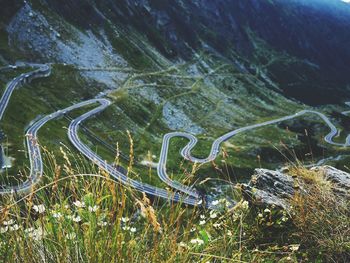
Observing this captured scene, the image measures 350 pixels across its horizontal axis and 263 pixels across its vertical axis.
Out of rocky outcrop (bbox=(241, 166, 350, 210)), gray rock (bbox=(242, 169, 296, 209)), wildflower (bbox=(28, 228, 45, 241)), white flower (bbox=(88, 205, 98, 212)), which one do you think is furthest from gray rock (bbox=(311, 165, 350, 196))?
wildflower (bbox=(28, 228, 45, 241))

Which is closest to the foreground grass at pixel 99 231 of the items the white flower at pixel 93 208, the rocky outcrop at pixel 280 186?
the white flower at pixel 93 208

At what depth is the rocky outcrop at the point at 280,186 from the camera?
8.34 meters

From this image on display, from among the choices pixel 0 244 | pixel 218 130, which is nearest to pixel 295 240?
pixel 0 244

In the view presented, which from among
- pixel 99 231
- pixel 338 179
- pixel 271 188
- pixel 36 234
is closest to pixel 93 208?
pixel 99 231

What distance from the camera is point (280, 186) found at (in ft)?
32.9

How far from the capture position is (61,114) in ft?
481

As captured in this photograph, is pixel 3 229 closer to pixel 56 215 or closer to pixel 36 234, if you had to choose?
pixel 36 234

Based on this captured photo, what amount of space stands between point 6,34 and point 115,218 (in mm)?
194911

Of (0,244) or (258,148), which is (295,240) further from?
(258,148)

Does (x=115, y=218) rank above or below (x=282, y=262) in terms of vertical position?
above

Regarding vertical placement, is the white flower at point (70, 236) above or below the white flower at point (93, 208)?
Answer: below

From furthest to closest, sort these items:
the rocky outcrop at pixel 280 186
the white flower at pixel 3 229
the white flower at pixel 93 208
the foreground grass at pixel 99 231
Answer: the rocky outcrop at pixel 280 186, the white flower at pixel 93 208, the white flower at pixel 3 229, the foreground grass at pixel 99 231

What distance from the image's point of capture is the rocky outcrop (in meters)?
8.34

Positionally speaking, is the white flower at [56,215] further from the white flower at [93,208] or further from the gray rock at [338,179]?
the gray rock at [338,179]
